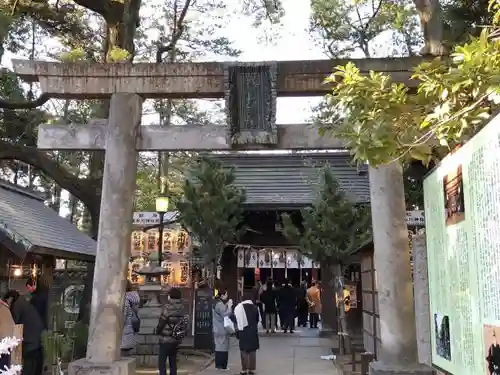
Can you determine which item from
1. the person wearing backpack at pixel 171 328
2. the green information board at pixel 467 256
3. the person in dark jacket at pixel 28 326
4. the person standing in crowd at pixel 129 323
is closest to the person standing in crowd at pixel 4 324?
the person in dark jacket at pixel 28 326

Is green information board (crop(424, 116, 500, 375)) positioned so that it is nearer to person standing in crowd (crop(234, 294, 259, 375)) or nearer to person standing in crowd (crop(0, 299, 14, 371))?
person standing in crowd (crop(0, 299, 14, 371))

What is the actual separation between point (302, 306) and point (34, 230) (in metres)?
13.1

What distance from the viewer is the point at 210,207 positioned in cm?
1541

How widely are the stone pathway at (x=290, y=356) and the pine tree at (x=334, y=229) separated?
1334mm

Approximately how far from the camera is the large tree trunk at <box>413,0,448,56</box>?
8.74 metres

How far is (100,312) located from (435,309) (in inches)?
220

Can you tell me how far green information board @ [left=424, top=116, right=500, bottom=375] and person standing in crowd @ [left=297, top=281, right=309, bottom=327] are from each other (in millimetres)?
15967

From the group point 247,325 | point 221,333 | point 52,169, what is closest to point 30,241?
point 221,333

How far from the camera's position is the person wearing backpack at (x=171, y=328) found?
9.46 metres

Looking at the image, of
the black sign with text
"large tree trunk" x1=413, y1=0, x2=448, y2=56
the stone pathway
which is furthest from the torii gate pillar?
the black sign with text

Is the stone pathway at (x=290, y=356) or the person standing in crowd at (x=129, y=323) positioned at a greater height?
the person standing in crowd at (x=129, y=323)

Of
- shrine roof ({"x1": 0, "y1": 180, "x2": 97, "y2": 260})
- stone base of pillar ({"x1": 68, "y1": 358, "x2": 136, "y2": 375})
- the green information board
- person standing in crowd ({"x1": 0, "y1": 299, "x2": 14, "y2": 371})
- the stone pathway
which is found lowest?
the stone pathway

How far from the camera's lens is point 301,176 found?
20891mm

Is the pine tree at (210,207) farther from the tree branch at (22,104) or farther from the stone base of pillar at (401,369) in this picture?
the stone base of pillar at (401,369)
